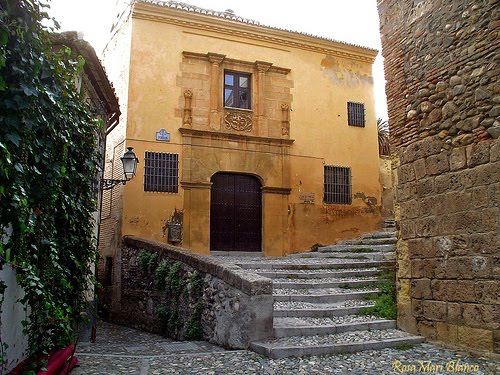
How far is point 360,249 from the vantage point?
10.9 meters

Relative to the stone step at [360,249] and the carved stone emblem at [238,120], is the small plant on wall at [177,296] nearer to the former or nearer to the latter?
the stone step at [360,249]

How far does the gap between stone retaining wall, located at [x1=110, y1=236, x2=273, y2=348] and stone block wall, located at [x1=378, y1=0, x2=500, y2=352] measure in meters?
1.95

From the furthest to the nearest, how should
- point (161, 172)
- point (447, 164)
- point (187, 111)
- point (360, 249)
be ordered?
point (187, 111), point (161, 172), point (360, 249), point (447, 164)

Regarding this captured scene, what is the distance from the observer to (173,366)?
4551mm

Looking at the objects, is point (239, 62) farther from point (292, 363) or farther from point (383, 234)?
point (292, 363)

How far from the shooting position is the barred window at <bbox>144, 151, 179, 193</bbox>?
446 inches

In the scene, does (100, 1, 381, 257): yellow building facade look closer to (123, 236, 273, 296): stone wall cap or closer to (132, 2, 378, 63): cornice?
(132, 2, 378, 63): cornice

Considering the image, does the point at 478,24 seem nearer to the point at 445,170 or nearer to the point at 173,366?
the point at 445,170

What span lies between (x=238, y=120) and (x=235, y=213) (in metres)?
2.54

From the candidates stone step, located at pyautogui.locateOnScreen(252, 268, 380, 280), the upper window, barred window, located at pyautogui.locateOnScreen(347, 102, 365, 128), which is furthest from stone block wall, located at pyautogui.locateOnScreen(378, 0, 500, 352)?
barred window, located at pyautogui.locateOnScreen(347, 102, 365, 128)

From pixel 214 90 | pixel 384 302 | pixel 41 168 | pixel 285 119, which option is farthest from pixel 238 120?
pixel 41 168

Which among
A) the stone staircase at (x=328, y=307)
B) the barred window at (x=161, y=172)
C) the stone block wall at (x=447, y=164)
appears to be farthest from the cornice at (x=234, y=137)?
the stone block wall at (x=447, y=164)

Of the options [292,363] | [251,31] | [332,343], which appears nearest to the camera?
[292,363]

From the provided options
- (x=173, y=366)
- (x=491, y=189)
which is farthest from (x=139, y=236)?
(x=491, y=189)
